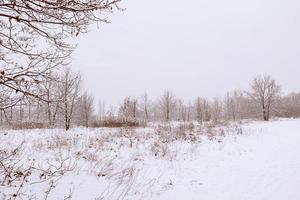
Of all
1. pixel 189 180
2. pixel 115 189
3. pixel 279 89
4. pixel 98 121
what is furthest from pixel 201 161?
pixel 279 89

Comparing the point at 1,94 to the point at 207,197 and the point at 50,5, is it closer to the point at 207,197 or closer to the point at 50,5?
the point at 50,5

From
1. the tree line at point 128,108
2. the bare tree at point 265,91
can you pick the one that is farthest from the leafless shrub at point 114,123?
the bare tree at point 265,91

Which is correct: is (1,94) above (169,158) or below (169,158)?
above

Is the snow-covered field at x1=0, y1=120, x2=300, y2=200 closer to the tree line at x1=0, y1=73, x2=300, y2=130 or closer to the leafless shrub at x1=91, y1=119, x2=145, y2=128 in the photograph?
the tree line at x1=0, y1=73, x2=300, y2=130

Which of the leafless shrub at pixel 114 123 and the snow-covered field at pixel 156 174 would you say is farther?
the leafless shrub at pixel 114 123

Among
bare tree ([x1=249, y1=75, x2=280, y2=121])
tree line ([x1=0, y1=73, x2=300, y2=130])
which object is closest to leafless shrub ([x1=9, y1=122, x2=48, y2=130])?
tree line ([x1=0, y1=73, x2=300, y2=130])

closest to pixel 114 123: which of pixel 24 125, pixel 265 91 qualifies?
pixel 24 125

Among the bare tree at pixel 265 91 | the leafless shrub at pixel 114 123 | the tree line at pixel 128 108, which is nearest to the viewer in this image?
the tree line at pixel 128 108

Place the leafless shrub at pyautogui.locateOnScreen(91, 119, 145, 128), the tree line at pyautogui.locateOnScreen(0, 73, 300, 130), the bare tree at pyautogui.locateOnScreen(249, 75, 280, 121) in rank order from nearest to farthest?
the tree line at pyautogui.locateOnScreen(0, 73, 300, 130) < the leafless shrub at pyautogui.locateOnScreen(91, 119, 145, 128) < the bare tree at pyautogui.locateOnScreen(249, 75, 280, 121)

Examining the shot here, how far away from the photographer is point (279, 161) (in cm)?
827

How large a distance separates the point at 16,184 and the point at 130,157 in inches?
184

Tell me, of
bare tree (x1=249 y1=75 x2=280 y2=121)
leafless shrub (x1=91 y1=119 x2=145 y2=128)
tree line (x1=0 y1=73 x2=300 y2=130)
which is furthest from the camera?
bare tree (x1=249 y1=75 x2=280 y2=121)

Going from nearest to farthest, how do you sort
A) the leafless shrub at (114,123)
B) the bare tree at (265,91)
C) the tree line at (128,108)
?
the tree line at (128,108), the leafless shrub at (114,123), the bare tree at (265,91)

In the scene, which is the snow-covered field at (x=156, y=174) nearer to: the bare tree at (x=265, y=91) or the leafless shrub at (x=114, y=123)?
the leafless shrub at (x=114, y=123)
